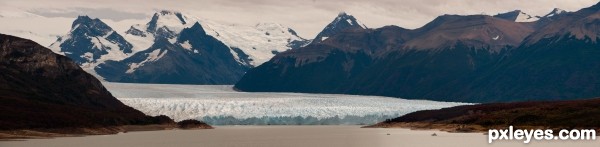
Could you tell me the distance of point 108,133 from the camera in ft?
573

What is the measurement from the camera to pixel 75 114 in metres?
182

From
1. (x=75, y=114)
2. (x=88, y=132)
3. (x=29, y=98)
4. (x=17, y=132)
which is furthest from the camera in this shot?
(x=29, y=98)

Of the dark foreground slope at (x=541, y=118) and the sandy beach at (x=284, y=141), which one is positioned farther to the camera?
the dark foreground slope at (x=541, y=118)

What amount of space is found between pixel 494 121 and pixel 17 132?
8426 centimetres

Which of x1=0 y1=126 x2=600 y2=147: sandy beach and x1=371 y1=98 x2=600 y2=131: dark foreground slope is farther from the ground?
x1=371 y1=98 x2=600 y2=131: dark foreground slope

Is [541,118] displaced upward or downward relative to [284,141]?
upward

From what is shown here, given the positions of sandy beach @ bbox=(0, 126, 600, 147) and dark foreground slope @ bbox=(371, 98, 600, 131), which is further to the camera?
dark foreground slope @ bbox=(371, 98, 600, 131)

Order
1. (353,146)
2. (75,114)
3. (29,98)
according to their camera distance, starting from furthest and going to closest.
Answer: (29,98), (75,114), (353,146)

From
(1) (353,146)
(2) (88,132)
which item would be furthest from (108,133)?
(1) (353,146)

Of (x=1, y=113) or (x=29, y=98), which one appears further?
(x=29, y=98)

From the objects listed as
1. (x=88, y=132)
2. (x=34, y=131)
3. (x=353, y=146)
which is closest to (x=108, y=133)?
(x=88, y=132)

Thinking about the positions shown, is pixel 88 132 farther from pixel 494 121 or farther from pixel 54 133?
pixel 494 121

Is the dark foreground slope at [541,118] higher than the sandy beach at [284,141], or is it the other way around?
the dark foreground slope at [541,118]

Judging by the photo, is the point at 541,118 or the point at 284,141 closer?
the point at 284,141
